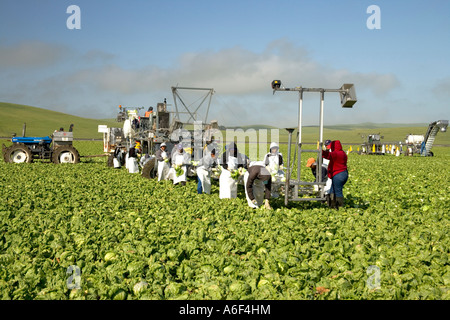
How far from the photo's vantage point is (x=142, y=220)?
9250 millimetres

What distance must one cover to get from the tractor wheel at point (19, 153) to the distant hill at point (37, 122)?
9681 centimetres

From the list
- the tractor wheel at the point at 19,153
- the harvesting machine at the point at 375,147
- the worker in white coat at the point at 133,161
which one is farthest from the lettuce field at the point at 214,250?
the harvesting machine at the point at 375,147

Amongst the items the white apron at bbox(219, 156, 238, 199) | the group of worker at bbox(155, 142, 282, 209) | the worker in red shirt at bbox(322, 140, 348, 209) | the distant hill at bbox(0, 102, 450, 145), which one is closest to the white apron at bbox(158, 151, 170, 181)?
the group of worker at bbox(155, 142, 282, 209)

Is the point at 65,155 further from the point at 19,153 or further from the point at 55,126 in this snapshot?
the point at 55,126

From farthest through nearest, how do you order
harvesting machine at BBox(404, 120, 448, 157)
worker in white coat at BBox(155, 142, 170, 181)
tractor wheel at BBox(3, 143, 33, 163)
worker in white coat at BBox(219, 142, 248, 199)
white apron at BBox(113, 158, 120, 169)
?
1. harvesting machine at BBox(404, 120, 448, 157)
2. tractor wheel at BBox(3, 143, 33, 163)
3. white apron at BBox(113, 158, 120, 169)
4. worker in white coat at BBox(155, 142, 170, 181)
5. worker in white coat at BBox(219, 142, 248, 199)

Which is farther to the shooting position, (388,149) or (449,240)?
(388,149)

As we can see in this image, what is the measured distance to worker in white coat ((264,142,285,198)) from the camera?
1142cm

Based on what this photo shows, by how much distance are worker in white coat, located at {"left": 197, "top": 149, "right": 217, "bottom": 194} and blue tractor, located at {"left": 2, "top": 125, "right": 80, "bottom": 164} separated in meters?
13.7

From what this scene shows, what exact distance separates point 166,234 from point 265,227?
2039 mm

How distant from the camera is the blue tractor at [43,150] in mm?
25000

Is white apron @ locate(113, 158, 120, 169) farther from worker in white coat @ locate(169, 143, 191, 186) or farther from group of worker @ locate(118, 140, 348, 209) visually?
group of worker @ locate(118, 140, 348, 209)

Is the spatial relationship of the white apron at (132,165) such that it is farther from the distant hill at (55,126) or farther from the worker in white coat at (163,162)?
the distant hill at (55,126)
